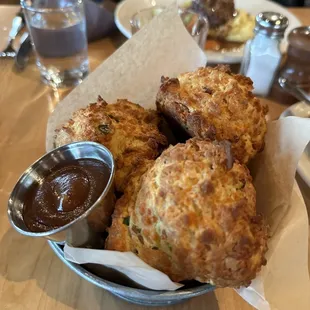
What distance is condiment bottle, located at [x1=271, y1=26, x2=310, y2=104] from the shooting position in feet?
5.45

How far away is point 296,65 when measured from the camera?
5.59 ft

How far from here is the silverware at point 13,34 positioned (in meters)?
1.91

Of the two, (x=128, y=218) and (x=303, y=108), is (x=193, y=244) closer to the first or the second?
(x=128, y=218)

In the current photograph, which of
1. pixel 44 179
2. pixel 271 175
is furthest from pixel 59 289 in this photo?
pixel 271 175

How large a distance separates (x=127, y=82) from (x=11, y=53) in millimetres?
883

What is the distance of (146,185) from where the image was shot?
780 millimetres

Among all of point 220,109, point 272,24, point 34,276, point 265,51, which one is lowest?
point 34,276

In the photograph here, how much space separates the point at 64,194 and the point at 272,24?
3.69ft

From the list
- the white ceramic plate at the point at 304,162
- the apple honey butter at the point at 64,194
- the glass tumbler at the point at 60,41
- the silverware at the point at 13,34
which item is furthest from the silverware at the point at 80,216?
the silverware at the point at 13,34

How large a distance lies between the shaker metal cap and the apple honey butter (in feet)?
3.34

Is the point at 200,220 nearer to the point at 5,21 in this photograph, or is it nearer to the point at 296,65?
the point at 296,65

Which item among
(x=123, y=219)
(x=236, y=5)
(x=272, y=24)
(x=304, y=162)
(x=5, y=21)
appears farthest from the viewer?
(x=236, y=5)

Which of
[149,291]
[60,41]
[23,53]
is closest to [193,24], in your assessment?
[60,41]

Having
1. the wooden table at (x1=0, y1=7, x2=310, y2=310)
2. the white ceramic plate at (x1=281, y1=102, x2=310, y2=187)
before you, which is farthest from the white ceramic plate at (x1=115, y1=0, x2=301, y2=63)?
the wooden table at (x1=0, y1=7, x2=310, y2=310)
